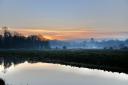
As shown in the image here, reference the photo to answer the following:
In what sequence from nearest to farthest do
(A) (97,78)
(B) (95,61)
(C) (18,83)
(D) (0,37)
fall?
(C) (18,83) < (A) (97,78) < (B) (95,61) < (D) (0,37)

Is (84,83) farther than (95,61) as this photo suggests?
No

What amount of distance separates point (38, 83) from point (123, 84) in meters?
9.25

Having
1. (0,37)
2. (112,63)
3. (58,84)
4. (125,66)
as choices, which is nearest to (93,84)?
(58,84)

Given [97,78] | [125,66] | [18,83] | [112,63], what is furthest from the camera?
[112,63]

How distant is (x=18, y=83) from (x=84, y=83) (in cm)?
731

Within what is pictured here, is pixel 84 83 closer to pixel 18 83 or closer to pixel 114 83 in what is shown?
pixel 114 83

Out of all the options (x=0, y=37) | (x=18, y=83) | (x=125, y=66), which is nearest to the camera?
(x=18, y=83)

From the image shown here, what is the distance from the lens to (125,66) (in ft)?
181

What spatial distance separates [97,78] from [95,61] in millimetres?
26002

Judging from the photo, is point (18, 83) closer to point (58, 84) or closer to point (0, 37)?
point (58, 84)

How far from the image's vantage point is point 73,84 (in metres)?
37.4

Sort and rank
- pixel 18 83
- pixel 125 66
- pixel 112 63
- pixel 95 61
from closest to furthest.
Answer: pixel 18 83, pixel 125 66, pixel 112 63, pixel 95 61

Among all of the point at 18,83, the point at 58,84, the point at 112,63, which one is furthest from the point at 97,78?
the point at 112,63

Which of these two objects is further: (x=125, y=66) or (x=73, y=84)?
(x=125, y=66)
